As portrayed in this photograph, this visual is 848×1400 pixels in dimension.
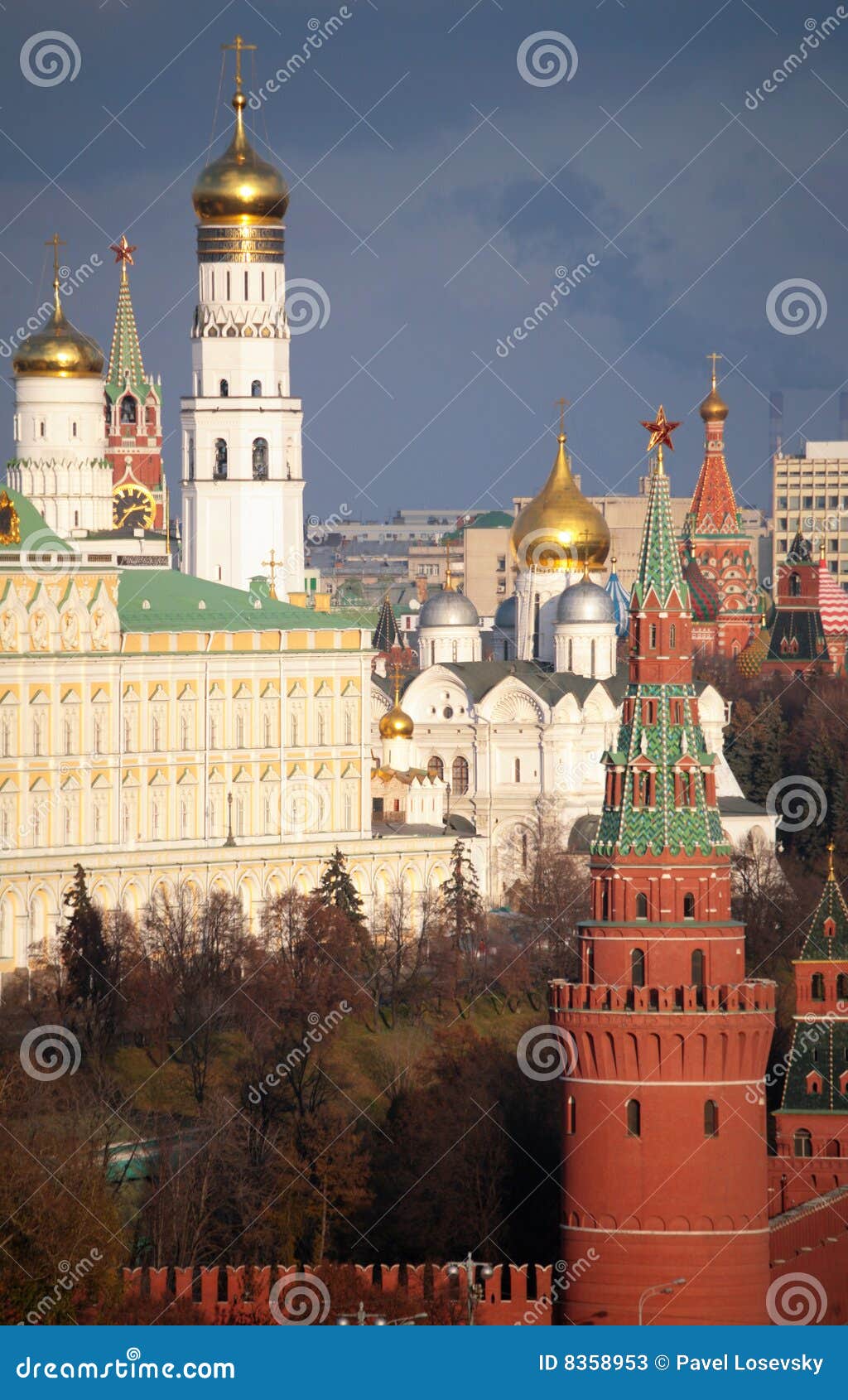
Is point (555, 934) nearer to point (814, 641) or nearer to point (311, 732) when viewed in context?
point (311, 732)

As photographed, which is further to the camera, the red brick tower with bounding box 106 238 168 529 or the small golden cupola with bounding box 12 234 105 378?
the red brick tower with bounding box 106 238 168 529

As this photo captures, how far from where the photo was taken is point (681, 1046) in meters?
83.9

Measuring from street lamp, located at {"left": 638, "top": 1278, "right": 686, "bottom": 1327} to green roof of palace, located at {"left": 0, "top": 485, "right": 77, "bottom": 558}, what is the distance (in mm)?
35323

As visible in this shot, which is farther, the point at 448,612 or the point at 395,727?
the point at 448,612

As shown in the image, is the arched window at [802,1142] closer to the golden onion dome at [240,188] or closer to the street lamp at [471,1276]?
the street lamp at [471,1276]

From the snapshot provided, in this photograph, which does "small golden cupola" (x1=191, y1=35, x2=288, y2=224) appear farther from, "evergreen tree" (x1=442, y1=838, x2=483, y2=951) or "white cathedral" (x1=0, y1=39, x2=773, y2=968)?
"evergreen tree" (x1=442, y1=838, x2=483, y2=951)

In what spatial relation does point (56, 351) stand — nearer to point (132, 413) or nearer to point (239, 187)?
point (239, 187)

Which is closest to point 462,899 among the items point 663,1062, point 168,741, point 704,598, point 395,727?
point 168,741

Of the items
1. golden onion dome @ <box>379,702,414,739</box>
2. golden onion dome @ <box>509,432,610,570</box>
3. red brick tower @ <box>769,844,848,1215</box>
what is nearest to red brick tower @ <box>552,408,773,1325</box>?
red brick tower @ <box>769,844,848,1215</box>

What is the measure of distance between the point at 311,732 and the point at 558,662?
52.4 ft

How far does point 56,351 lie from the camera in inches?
5256

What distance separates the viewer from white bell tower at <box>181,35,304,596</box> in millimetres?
137000

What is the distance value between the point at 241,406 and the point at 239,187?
493cm

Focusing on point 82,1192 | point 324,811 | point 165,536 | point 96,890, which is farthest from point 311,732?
point 82,1192
